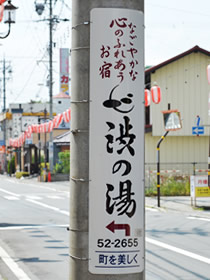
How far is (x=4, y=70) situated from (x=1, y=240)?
74.1m

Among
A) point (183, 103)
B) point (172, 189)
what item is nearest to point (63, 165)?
point (183, 103)

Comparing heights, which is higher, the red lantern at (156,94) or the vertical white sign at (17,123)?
the vertical white sign at (17,123)

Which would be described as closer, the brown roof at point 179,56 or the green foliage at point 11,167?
the brown roof at point 179,56

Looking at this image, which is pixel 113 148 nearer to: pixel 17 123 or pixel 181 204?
pixel 181 204

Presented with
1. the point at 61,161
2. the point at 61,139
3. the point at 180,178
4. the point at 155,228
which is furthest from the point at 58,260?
the point at 61,139

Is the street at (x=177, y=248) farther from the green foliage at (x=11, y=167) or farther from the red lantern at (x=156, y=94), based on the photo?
the green foliage at (x=11, y=167)

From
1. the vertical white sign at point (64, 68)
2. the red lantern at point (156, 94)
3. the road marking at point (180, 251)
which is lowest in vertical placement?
the road marking at point (180, 251)

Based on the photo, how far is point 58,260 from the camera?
447 inches

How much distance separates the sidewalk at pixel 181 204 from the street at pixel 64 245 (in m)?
0.36

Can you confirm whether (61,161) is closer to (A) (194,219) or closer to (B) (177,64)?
(B) (177,64)

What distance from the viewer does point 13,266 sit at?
10.8 metres

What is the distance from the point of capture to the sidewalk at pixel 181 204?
20.7 meters

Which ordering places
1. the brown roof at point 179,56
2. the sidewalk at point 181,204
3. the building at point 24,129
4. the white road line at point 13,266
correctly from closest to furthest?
the white road line at point 13,266 < the sidewalk at point 181,204 < the brown roof at point 179,56 < the building at point 24,129

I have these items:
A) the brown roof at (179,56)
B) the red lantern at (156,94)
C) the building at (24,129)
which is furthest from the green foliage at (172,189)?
the building at (24,129)
